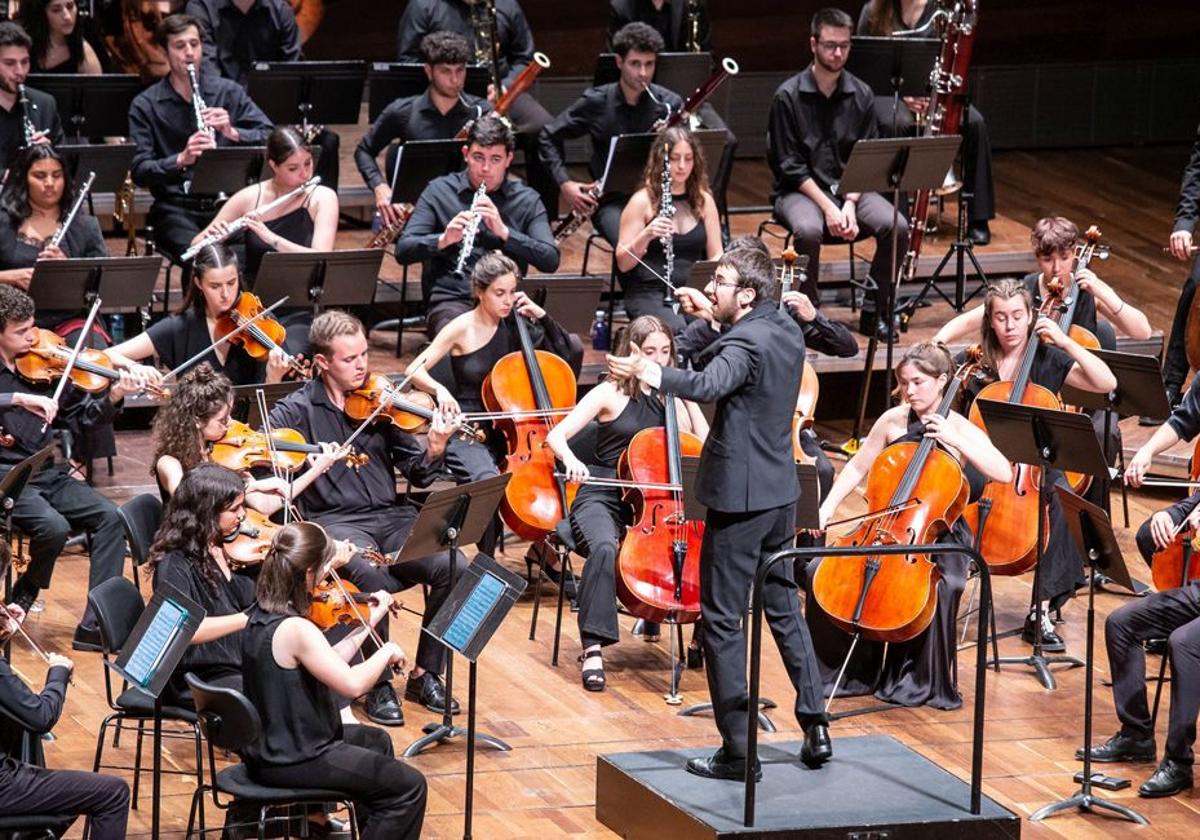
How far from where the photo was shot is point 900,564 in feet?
21.4

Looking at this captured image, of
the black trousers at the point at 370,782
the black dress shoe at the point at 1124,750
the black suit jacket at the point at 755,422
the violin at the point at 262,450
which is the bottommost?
the black dress shoe at the point at 1124,750

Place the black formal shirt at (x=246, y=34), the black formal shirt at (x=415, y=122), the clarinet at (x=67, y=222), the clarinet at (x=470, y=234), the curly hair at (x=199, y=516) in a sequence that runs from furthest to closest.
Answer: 1. the black formal shirt at (x=246, y=34)
2. the black formal shirt at (x=415, y=122)
3. the clarinet at (x=470, y=234)
4. the clarinet at (x=67, y=222)
5. the curly hair at (x=199, y=516)

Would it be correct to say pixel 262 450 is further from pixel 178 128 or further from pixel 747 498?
pixel 178 128

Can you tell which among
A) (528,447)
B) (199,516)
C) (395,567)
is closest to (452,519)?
(199,516)

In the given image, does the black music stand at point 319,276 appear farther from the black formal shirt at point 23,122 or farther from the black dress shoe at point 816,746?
the black dress shoe at point 816,746

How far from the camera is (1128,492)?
883 centimetres

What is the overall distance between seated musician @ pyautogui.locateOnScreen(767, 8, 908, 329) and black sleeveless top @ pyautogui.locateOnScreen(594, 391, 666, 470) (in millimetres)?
1926

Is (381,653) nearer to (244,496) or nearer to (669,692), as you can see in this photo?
(244,496)

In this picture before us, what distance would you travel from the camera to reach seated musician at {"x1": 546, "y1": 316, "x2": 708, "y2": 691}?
6.78m

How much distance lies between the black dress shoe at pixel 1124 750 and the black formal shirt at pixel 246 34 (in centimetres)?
493

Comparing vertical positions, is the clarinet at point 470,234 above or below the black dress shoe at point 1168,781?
above

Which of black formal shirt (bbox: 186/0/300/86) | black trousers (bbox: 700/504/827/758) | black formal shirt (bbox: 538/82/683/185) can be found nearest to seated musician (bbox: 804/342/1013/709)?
black trousers (bbox: 700/504/827/758)

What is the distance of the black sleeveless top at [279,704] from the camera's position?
505cm

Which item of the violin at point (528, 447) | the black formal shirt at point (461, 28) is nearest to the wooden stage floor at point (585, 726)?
the violin at point (528, 447)
